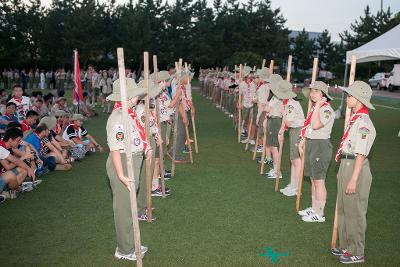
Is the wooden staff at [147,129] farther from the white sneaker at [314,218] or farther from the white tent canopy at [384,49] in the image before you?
the white tent canopy at [384,49]

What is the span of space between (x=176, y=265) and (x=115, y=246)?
41.0 inches

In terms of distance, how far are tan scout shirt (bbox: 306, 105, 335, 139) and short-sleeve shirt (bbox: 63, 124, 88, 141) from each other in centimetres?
686

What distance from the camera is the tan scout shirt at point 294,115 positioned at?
26.8ft

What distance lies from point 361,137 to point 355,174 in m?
0.45

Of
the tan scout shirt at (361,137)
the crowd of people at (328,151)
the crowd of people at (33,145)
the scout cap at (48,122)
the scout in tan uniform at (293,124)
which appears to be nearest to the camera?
the tan scout shirt at (361,137)

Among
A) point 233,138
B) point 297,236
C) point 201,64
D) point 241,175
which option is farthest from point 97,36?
point 297,236

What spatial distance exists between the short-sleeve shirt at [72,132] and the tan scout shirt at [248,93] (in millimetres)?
5519

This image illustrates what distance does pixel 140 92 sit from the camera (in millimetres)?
5250

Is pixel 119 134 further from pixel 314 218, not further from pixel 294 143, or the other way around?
pixel 294 143

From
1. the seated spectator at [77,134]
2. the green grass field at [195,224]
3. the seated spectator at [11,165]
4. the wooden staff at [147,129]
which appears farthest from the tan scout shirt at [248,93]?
the seated spectator at [11,165]

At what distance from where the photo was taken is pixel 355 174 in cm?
521

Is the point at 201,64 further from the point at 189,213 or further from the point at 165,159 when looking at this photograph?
the point at 189,213

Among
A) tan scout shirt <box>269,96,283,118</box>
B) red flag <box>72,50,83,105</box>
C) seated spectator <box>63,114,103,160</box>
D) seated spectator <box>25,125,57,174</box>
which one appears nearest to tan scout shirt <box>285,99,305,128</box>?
tan scout shirt <box>269,96,283,118</box>

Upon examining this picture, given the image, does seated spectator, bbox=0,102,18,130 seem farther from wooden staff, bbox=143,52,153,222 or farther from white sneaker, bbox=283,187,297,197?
white sneaker, bbox=283,187,297,197
